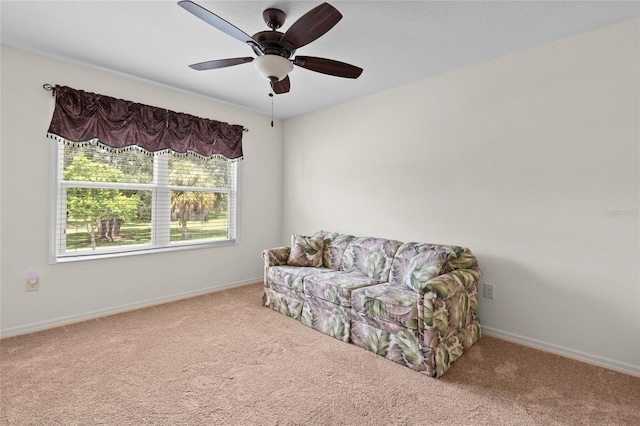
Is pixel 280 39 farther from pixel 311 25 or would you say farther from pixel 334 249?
pixel 334 249

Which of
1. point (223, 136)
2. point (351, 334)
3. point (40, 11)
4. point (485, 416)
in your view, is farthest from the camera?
point (223, 136)

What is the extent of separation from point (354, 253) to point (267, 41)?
225 cm

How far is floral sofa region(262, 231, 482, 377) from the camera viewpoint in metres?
2.29

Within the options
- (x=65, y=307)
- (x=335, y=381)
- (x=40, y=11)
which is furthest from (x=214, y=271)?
(x=40, y=11)

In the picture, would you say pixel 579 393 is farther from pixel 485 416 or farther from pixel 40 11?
pixel 40 11

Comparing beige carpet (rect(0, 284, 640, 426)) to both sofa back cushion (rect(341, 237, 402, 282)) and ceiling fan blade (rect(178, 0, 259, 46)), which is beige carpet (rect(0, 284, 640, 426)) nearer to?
sofa back cushion (rect(341, 237, 402, 282))

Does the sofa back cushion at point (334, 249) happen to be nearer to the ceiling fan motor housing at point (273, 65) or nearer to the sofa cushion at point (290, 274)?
the sofa cushion at point (290, 274)

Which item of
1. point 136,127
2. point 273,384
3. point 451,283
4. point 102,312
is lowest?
point 273,384

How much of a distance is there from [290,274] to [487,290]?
6.26ft

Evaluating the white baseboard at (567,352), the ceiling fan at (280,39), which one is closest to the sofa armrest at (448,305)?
the white baseboard at (567,352)

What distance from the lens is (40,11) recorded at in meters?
2.28

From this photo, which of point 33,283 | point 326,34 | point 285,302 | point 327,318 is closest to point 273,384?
point 327,318

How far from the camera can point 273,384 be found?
7.00ft

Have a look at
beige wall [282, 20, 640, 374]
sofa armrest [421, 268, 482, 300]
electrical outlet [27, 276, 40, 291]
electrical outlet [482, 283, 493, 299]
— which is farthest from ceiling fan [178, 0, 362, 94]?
electrical outlet [27, 276, 40, 291]
